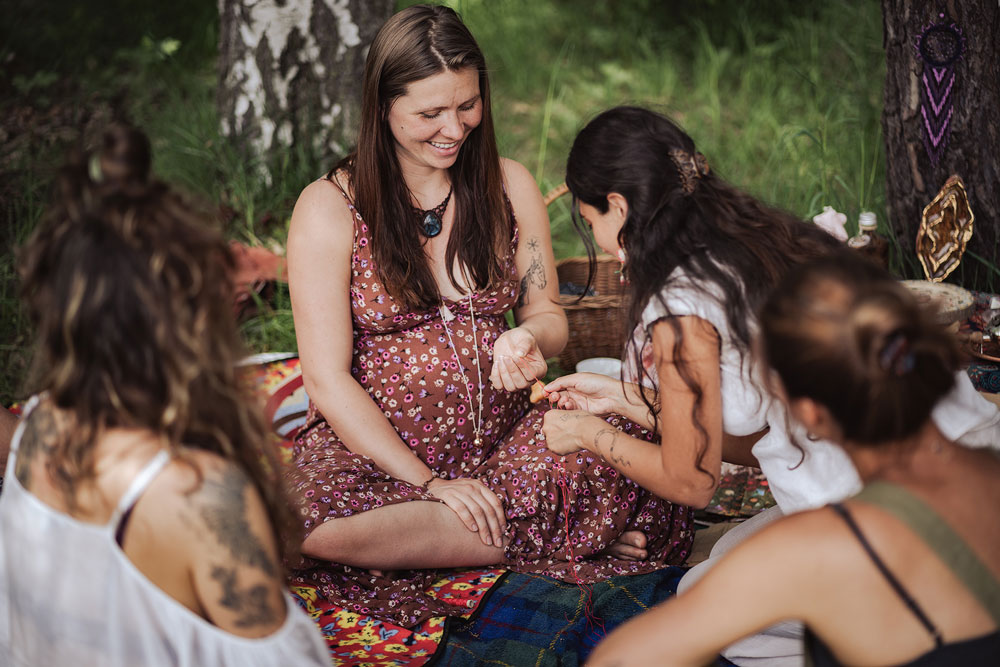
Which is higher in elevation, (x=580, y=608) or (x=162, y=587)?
(x=162, y=587)

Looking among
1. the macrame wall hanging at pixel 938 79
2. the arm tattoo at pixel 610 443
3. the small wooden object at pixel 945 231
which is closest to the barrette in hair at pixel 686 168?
the arm tattoo at pixel 610 443

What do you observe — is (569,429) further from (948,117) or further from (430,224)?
(948,117)

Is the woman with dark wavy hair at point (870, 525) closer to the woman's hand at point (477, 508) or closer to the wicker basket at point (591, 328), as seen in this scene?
the woman's hand at point (477, 508)

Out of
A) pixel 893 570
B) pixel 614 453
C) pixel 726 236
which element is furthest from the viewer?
pixel 614 453

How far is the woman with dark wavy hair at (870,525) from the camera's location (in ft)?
4.64

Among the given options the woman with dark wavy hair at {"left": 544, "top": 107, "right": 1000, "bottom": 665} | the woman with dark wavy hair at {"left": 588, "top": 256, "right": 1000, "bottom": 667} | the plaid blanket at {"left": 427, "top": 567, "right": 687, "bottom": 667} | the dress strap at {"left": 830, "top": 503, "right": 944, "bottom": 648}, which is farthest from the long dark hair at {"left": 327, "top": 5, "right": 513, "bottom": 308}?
the dress strap at {"left": 830, "top": 503, "right": 944, "bottom": 648}

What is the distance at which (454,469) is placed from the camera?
9.75ft

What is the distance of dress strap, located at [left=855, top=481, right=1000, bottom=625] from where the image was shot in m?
1.44

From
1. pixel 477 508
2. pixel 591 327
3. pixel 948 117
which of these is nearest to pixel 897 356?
pixel 477 508

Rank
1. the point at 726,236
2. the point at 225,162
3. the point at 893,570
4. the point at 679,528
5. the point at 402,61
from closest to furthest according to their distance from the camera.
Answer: the point at 893,570 → the point at 726,236 → the point at 402,61 → the point at 679,528 → the point at 225,162

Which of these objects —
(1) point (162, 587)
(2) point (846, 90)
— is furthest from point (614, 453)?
(2) point (846, 90)

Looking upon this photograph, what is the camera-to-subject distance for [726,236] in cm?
218

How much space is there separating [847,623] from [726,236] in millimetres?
971

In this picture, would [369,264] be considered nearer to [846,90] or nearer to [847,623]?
[847,623]
